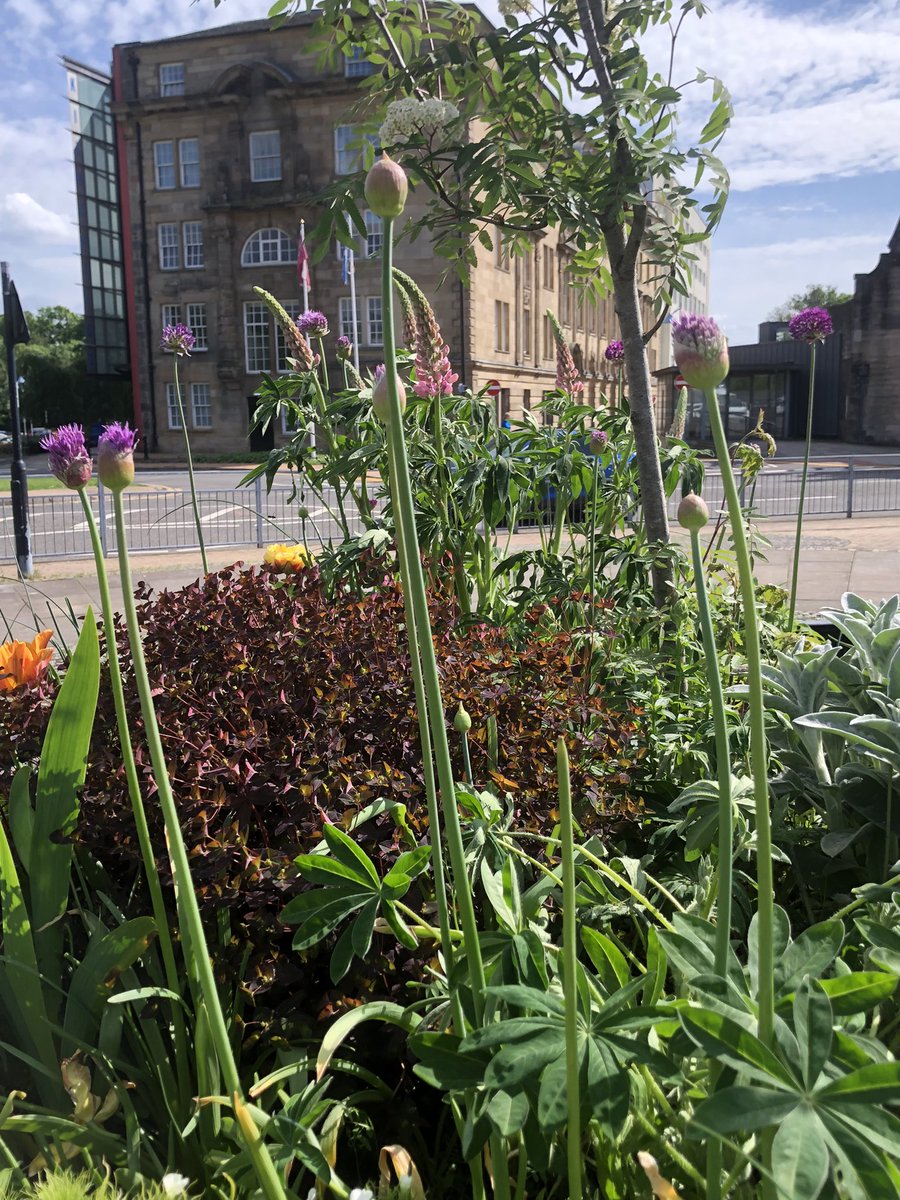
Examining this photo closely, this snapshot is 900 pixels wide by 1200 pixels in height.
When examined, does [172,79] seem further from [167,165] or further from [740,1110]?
[740,1110]

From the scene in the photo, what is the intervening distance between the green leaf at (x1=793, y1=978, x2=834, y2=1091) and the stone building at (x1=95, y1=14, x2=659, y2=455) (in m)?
34.5

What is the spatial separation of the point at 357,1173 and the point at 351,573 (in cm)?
167

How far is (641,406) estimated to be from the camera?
9.53 feet

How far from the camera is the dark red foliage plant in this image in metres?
1.43

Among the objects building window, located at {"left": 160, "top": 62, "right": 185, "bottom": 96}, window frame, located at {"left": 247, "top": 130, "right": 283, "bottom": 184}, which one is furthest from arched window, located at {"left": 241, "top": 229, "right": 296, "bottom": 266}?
building window, located at {"left": 160, "top": 62, "right": 185, "bottom": 96}

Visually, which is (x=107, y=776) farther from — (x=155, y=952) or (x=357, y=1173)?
(x=357, y=1173)

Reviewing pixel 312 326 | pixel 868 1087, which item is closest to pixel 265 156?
pixel 312 326

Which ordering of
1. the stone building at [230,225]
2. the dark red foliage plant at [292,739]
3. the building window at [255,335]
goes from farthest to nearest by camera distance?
the building window at [255,335] → the stone building at [230,225] → the dark red foliage plant at [292,739]

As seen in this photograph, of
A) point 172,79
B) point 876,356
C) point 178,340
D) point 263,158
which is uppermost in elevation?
point 172,79

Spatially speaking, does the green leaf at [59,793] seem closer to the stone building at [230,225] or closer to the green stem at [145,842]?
the green stem at [145,842]

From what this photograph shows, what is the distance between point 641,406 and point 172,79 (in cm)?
4247

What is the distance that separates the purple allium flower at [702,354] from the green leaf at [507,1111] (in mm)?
684

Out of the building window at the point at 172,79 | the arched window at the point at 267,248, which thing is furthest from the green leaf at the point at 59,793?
the building window at the point at 172,79

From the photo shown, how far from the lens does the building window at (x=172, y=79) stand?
126 ft
